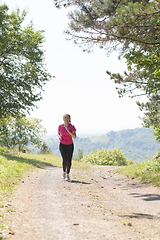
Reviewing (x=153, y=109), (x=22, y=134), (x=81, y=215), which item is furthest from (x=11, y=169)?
(x=22, y=134)

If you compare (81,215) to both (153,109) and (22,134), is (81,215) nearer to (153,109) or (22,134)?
(153,109)

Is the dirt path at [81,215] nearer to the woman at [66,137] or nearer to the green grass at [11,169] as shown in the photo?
the green grass at [11,169]

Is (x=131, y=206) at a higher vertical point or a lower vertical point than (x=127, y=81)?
lower

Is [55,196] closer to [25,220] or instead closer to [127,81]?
[25,220]

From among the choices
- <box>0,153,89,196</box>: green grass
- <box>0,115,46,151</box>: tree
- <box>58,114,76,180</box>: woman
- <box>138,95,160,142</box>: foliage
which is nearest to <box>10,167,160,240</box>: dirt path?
<box>0,153,89,196</box>: green grass

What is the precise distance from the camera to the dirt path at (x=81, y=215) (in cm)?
475

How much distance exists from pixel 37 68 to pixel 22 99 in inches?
145

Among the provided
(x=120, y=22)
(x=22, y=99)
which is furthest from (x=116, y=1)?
(x=22, y=99)

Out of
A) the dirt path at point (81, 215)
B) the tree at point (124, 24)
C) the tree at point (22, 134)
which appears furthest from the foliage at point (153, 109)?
the tree at point (22, 134)

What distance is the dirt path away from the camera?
475cm

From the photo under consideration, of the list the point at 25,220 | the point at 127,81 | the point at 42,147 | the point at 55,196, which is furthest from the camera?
the point at 42,147

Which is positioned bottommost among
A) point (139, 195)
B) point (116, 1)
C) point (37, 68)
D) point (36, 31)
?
point (139, 195)

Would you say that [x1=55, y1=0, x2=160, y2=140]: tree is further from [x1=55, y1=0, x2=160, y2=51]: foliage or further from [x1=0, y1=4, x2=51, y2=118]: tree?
[x1=0, y1=4, x2=51, y2=118]: tree

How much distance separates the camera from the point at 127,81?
1589 cm
